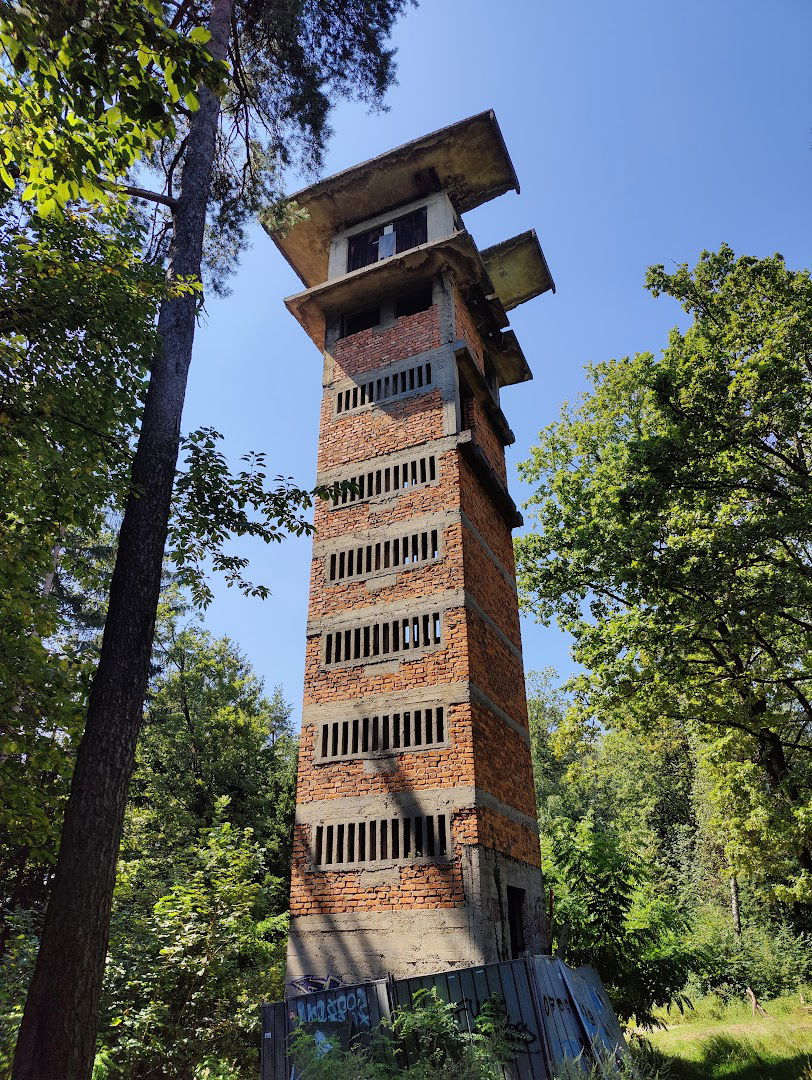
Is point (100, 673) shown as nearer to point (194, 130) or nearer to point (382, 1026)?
point (382, 1026)

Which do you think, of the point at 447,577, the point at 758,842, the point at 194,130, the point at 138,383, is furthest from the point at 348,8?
the point at 758,842

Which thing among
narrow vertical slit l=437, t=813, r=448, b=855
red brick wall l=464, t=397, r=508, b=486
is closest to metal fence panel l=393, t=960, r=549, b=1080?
narrow vertical slit l=437, t=813, r=448, b=855

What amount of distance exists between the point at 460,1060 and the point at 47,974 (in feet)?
15.4

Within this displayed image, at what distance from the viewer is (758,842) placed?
18188 mm

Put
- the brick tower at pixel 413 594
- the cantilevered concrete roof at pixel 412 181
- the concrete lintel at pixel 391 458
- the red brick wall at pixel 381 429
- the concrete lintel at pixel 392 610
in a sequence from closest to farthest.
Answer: the brick tower at pixel 413 594, the concrete lintel at pixel 392 610, the concrete lintel at pixel 391 458, the red brick wall at pixel 381 429, the cantilevered concrete roof at pixel 412 181

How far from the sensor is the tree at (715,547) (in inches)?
557

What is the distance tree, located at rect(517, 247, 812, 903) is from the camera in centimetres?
1415

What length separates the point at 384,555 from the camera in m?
13.7

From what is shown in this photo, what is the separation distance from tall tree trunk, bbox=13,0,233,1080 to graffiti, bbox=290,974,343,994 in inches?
245

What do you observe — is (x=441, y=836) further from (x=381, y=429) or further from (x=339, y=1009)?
(x=381, y=429)

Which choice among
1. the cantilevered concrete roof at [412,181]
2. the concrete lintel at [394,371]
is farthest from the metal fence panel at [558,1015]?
the cantilevered concrete roof at [412,181]

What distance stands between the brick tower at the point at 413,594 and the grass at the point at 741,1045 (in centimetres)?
479

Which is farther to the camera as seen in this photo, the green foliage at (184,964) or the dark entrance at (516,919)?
the dark entrance at (516,919)

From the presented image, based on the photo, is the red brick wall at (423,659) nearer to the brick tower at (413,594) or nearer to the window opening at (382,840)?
the brick tower at (413,594)
